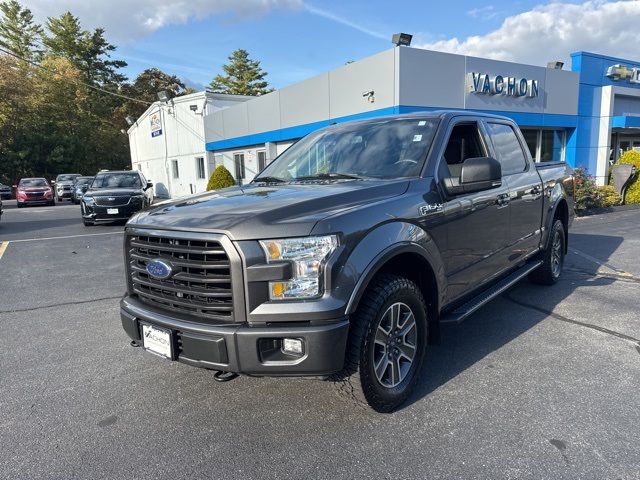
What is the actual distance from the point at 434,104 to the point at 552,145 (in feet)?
26.6

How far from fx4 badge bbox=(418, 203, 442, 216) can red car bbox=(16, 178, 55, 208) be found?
2717 centimetres

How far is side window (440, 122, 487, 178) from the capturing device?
392cm

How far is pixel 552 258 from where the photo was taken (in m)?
5.64

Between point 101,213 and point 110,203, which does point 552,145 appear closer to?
point 110,203

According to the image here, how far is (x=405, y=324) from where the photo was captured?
9.84ft

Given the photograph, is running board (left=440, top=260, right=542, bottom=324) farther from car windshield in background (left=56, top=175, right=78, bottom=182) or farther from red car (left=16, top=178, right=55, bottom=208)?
car windshield in background (left=56, top=175, right=78, bottom=182)

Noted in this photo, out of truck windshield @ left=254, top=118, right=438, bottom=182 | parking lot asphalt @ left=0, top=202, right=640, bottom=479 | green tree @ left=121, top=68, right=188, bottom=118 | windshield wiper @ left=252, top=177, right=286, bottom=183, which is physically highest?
green tree @ left=121, top=68, right=188, bottom=118

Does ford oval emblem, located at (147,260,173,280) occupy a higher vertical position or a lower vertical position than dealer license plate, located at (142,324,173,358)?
higher

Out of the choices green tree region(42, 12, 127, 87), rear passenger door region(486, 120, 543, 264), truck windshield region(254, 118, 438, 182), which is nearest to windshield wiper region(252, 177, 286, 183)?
truck windshield region(254, 118, 438, 182)

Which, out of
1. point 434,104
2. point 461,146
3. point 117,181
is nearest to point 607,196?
point 434,104

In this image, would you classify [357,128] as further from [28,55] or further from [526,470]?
[28,55]

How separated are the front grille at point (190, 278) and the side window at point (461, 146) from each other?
2169 millimetres

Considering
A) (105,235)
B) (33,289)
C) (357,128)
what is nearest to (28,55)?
(105,235)

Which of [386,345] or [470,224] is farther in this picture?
[470,224]
